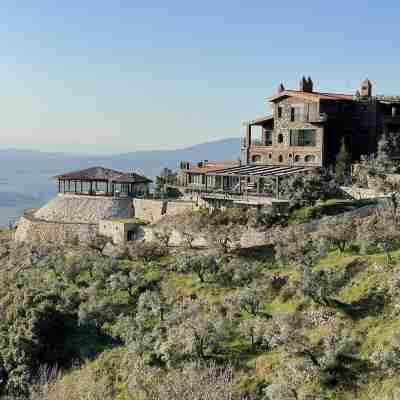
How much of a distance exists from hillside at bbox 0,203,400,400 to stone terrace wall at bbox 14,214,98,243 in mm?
9282

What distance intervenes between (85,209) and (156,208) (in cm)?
978

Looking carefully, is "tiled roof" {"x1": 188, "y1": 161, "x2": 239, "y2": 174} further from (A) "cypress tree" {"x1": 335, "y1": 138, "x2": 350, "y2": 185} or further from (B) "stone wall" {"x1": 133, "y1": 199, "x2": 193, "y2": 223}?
(A) "cypress tree" {"x1": 335, "y1": 138, "x2": 350, "y2": 185}

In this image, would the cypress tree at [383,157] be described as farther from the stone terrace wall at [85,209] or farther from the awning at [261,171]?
the stone terrace wall at [85,209]

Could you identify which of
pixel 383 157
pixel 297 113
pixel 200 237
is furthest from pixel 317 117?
pixel 200 237

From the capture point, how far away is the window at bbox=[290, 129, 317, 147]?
77.4 meters

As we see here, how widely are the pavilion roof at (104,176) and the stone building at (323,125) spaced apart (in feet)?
55.5

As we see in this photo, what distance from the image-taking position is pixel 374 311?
40469 mm

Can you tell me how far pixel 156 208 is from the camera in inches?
2800

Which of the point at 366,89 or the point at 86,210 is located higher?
the point at 366,89

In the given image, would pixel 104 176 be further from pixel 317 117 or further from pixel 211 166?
pixel 317 117

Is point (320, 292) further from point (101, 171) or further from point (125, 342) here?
point (101, 171)

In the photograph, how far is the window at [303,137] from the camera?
77.4 meters

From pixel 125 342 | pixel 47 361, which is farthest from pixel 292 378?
pixel 47 361

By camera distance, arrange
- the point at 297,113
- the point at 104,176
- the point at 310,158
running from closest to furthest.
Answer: the point at 310,158 → the point at 104,176 → the point at 297,113
